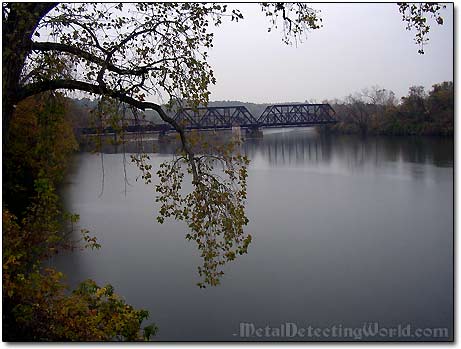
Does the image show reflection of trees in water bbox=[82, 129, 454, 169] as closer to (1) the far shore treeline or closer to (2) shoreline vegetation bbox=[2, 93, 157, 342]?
(1) the far shore treeline

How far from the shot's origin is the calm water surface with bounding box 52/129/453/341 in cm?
489

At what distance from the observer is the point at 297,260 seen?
6344mm

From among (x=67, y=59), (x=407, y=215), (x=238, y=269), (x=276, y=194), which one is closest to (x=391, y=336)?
(x=238, y=269)

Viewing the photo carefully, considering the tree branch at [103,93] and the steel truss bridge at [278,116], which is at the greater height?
the steel truss bridge at [278,116]

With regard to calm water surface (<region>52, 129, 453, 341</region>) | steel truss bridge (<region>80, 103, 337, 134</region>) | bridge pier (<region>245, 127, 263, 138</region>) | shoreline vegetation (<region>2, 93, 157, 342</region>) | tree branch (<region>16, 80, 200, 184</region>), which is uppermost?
steel truss bridge (<region>80, 103, 337, 134</region>)

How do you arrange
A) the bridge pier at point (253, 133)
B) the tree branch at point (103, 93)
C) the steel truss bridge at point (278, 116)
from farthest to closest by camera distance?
the bridge pier at point (253, 133), the steel truss bridge at point (278, 116), the tree branch at point (103, 93)

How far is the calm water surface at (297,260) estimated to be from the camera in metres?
4.89

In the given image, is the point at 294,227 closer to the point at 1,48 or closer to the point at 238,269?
the point at 238,269

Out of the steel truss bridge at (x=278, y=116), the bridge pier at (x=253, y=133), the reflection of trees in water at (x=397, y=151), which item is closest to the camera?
the reflection of trees in water at (x=397, y=151)

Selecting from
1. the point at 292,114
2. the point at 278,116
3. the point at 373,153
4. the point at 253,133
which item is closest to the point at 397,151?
the point at 373,153

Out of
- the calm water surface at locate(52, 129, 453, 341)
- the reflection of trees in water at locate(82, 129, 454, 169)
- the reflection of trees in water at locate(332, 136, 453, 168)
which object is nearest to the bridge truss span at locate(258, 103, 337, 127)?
the reflection of trees in water at locate(82, 129, 454, 169)

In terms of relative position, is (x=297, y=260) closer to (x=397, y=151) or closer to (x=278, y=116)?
(x=397, y=151)

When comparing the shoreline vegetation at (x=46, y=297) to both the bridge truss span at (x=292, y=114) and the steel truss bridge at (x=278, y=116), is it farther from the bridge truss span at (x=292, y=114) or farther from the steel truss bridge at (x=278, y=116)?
the bridge truss span at (x=292, y=114)

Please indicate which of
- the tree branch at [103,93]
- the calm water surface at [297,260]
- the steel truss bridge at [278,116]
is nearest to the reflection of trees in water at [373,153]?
the calm water surface at [297,260]
